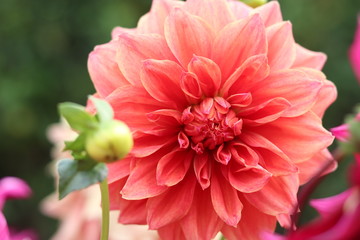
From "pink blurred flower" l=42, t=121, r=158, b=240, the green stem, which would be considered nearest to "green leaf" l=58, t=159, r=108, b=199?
the green stem

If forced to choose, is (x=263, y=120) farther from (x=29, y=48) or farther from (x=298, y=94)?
(x=29, y=48)

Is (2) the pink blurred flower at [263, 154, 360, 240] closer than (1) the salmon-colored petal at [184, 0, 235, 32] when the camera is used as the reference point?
Yes

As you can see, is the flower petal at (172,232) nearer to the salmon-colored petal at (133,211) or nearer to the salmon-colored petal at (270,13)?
the salmon-colored petal at (133,211)

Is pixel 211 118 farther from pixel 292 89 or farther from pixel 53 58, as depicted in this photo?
pixel 53 58

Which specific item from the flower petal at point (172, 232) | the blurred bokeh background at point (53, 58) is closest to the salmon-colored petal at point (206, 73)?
the flower petal at point (172, 232)

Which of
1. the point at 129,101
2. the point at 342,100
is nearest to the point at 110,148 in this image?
the point at 129,101

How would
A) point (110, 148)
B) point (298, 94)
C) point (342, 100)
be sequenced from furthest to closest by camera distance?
1. point (342, 100)
2. point (298, 94)
3. point (110, 148)

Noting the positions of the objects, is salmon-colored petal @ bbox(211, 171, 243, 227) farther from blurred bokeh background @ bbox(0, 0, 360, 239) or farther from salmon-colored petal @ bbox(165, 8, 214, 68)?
blurred bokeh background @ bbox(0, 0, 360, 239)

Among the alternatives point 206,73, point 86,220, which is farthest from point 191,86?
point 86,220
